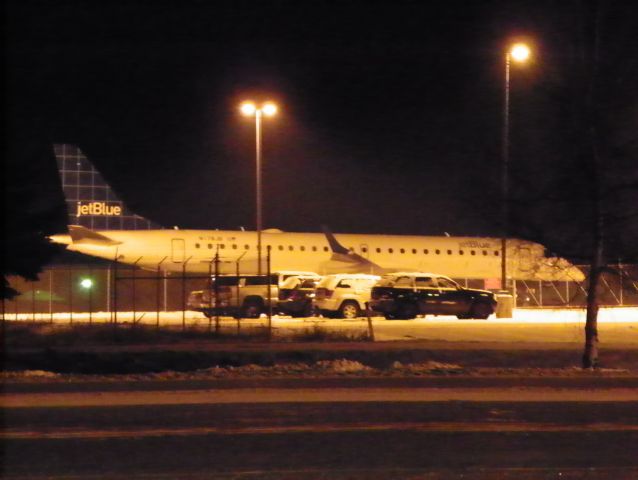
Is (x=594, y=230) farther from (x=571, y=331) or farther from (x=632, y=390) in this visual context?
(x=571, y=331)

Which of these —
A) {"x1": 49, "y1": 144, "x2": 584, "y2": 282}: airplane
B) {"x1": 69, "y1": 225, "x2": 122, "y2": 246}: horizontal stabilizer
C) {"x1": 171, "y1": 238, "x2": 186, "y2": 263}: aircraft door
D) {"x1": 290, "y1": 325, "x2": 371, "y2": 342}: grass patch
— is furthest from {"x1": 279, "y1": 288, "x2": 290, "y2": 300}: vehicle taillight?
{"x1": 69, "y1": 225, "x2": 122, "y2": 246}: horizontal stabilizer

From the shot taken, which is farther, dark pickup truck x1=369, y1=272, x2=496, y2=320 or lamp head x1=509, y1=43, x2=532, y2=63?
dark pickup truck x1=369, y1=272, x2=496, y2=320

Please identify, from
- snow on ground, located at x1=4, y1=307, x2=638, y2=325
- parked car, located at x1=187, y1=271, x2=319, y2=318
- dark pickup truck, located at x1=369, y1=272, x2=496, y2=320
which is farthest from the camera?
parked car, located at x1=187, y1=271, x2=319, y2=318

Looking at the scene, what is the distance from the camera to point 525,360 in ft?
71.4

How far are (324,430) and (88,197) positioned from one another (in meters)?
48.6

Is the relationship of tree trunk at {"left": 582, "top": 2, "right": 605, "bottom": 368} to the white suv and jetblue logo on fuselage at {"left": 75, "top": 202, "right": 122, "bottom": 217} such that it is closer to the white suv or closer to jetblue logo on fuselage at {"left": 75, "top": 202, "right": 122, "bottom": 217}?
the white suv

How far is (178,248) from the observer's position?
166ft

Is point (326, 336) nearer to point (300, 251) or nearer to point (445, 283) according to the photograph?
point (445, 283)

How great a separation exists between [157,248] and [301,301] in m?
15.1

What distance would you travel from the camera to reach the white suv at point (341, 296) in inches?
1395

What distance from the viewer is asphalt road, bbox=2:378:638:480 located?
31.0 feet

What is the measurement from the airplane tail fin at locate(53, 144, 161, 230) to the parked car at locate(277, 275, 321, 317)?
21710 millimetres

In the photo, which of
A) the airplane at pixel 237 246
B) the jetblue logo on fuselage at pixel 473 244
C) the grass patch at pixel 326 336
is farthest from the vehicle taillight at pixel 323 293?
the jetblue logo on fuselage at pixel 473 244

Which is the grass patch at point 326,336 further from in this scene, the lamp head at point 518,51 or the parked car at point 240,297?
the lamp head at point 518,51
